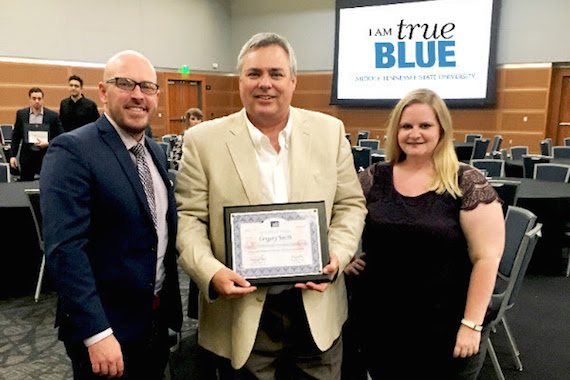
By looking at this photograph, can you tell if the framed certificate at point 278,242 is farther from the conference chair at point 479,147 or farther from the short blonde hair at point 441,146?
the conference chair at point 479,147

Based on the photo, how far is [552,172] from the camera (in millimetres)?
5301

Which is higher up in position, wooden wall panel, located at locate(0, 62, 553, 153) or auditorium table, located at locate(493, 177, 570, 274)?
wooden wall panel, located at locate(0, 62, 553, 153)

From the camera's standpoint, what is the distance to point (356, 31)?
12109 millimetres

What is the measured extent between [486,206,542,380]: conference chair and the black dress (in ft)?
1.86

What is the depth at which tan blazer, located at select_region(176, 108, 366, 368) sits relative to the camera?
154 cm

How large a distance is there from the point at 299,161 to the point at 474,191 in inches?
25.8

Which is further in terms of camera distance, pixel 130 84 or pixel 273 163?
pixel 273 163

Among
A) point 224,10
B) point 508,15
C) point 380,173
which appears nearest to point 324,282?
point 380,173

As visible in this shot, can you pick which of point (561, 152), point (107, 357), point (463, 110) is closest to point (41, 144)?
point (107, 357)

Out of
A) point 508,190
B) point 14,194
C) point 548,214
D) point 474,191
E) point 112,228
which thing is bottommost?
point 548,214

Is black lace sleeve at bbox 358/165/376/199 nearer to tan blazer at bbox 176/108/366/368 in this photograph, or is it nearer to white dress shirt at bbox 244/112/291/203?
tan blazer at bbox 176/108/366/368

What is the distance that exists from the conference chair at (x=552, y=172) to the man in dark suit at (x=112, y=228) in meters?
4.98

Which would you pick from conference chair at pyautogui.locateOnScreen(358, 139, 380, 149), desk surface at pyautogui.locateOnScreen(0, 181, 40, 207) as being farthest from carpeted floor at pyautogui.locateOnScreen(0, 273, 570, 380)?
conference chair at pyautogui.locateOnScreen(358, 139, 380, 149)

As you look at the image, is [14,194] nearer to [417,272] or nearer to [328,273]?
[328,273]
